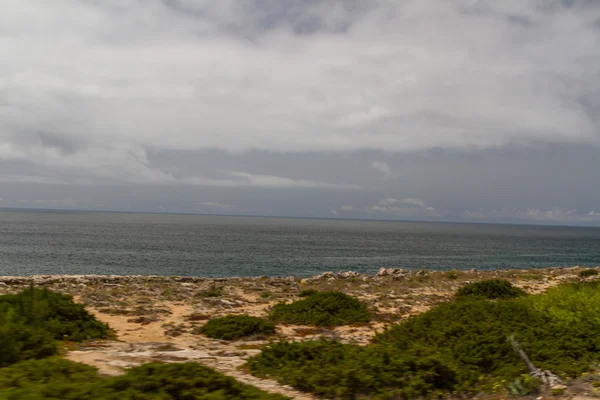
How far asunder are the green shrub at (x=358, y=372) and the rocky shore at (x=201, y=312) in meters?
0.41

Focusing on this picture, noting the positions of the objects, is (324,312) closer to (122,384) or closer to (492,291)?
(122,384)

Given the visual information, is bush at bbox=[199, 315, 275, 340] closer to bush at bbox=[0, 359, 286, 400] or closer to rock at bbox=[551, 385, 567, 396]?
bush at bbox=[0, 359, 286, 400]

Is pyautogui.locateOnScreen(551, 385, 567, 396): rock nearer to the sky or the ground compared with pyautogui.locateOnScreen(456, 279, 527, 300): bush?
nearer to the sky

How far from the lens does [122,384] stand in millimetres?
6648

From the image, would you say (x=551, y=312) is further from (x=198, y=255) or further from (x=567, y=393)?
(x=198, y=255)

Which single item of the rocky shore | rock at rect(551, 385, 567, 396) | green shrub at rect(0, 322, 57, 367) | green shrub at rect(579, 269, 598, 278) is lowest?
green shrub at rect(579, 269, 598, 278)

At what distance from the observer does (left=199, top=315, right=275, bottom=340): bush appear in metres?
14.2

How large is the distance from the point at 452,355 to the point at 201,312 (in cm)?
1187

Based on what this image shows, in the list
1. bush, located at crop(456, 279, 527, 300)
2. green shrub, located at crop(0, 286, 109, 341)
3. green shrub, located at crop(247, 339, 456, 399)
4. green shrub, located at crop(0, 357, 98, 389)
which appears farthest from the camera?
bush, located at crop(456, 279, 527, 300)

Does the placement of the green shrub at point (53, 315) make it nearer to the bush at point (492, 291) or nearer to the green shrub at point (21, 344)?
the green shrub at point (21, 344)

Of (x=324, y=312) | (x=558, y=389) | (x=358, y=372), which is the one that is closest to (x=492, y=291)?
(x=324, y=312)

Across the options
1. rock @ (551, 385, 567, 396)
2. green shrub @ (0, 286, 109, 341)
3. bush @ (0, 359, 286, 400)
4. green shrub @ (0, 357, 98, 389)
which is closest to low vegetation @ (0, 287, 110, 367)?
green shrub @ (0, 286, 109, 341)

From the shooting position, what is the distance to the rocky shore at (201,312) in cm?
1054

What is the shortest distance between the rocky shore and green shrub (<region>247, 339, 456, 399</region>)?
41cm
